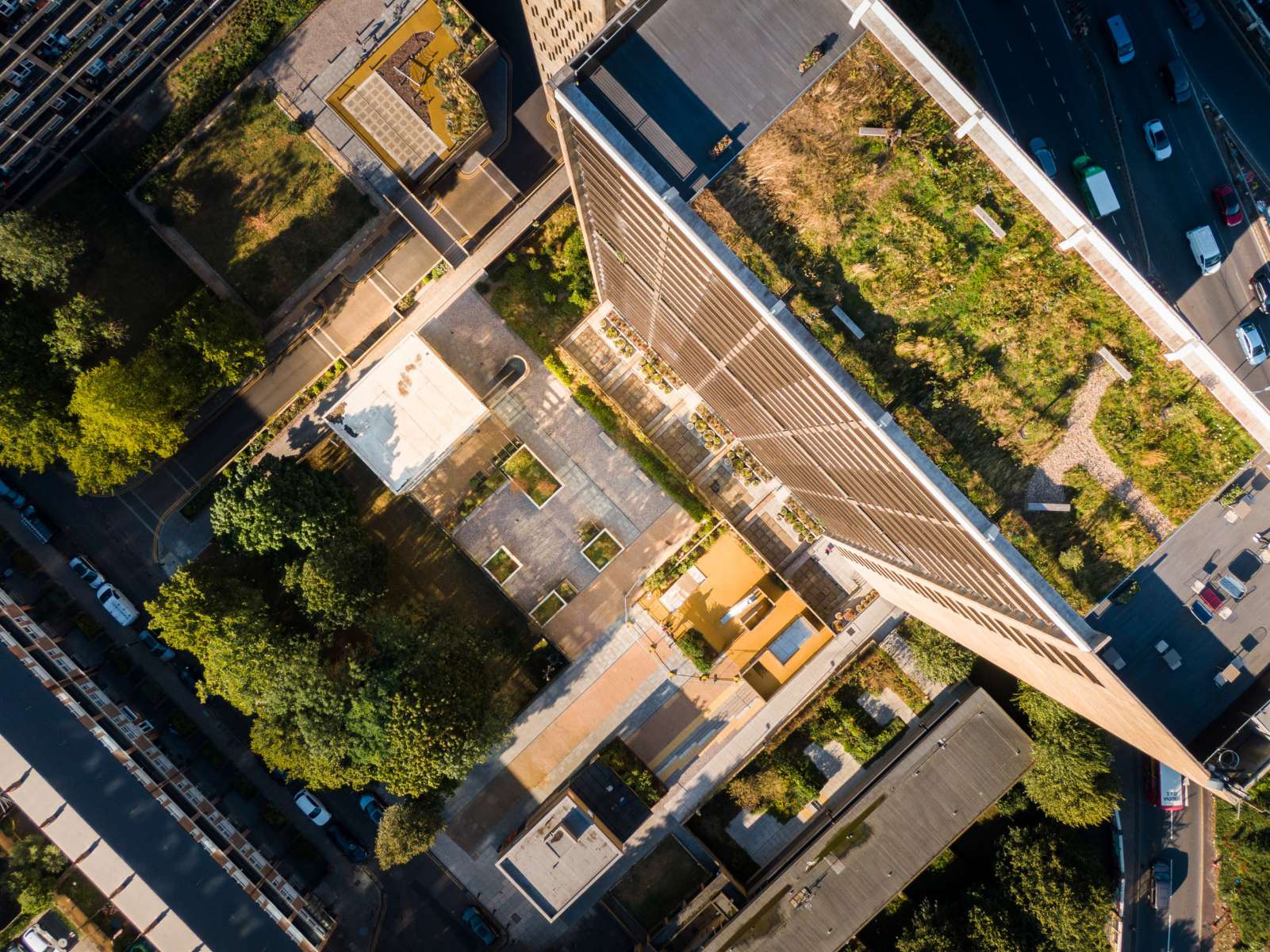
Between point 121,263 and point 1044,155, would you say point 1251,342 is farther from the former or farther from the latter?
point 121,263

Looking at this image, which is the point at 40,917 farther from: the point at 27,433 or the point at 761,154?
the point at 761,154

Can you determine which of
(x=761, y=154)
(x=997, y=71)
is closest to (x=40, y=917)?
(x=761, y=154)

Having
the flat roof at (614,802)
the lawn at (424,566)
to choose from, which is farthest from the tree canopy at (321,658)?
the flat roof at (614,802)

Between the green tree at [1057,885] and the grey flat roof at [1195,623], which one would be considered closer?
the grey flat roof at [1195,623]

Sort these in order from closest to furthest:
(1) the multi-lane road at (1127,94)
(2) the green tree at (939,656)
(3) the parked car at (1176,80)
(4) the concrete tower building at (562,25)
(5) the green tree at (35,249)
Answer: (4) the concrete tower building at (562,25), (5) the green tree at (35,249), (3) the parked car at (1176,80), (1) the multi-lane road at (1127,94), (2) the green tree at (939,656)

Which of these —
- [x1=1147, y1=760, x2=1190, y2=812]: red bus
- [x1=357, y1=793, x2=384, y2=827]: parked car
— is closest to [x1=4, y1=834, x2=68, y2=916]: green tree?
[x1=357, y1=793, x2=384, y2=827]: parked car

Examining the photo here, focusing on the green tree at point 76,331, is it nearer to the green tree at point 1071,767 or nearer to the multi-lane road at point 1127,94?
the multi-lane road at point 1127,94
